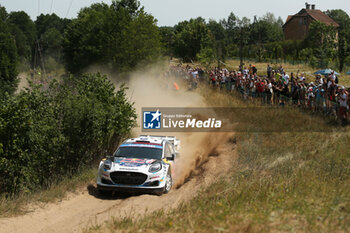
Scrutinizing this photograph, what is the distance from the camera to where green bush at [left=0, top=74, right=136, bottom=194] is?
13.1 meters

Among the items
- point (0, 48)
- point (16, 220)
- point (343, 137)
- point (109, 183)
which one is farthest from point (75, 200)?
point (0, 48)

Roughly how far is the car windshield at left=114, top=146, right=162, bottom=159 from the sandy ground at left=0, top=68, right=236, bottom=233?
1.28m

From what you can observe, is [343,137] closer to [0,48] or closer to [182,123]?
[182,123]

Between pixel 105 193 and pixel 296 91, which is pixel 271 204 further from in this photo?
pixel 296 91

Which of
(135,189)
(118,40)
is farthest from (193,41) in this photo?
(135,189)

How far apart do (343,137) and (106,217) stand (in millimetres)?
11228

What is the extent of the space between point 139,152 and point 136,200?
2.06 m

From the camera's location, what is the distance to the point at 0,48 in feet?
220

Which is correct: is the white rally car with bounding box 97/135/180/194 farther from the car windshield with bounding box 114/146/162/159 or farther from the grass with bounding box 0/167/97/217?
the grass with bounding box 0/167/97/217

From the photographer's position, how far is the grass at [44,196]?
11.4 m

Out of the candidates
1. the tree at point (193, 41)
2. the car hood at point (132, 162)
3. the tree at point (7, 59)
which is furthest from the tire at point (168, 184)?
the tree at point (193, 41)

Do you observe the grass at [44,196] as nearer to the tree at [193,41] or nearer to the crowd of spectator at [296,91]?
the crowd of spectator at [296,91]

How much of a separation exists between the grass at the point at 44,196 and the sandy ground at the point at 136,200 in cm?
24

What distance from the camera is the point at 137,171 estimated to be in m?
12.3
